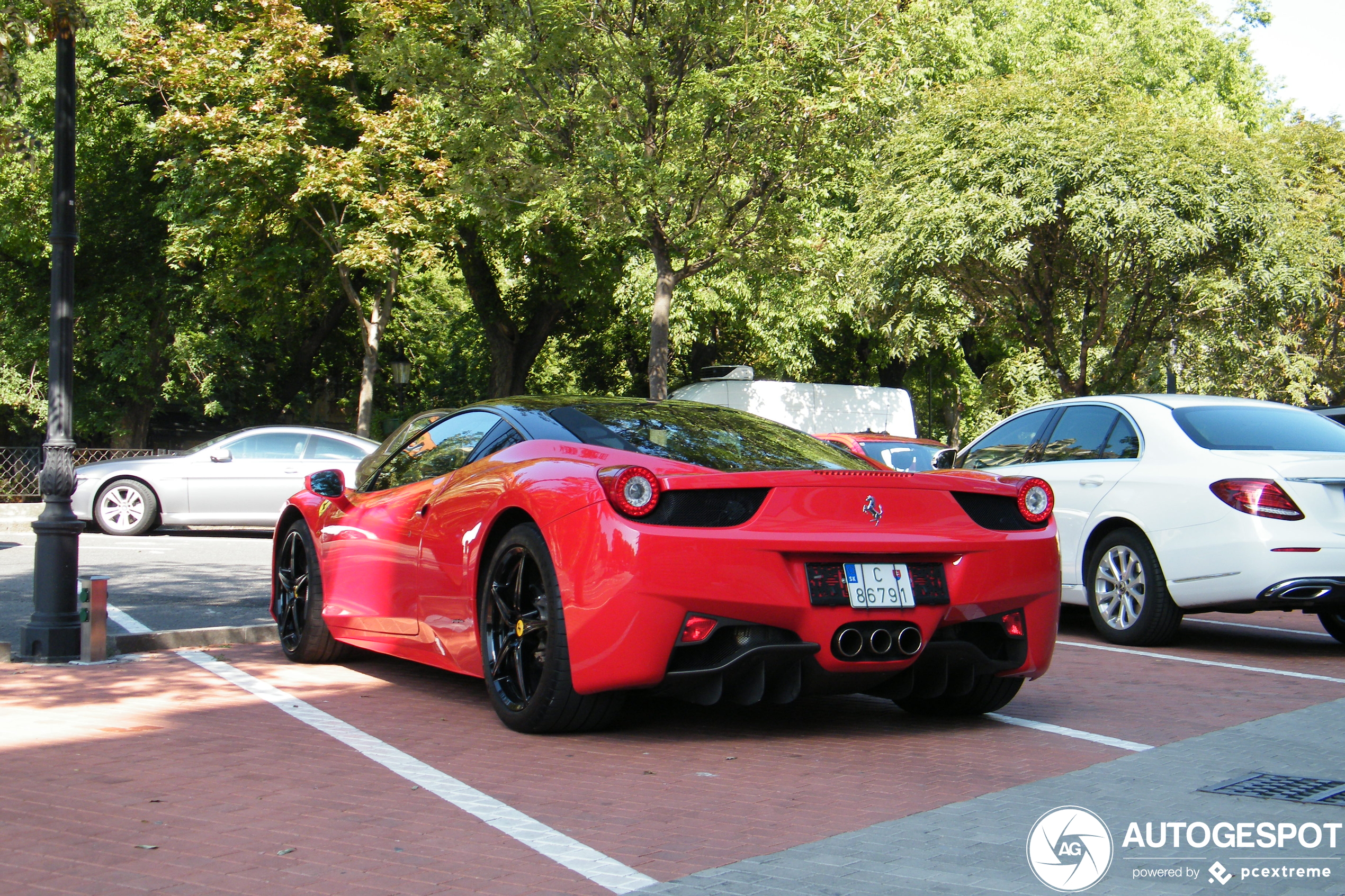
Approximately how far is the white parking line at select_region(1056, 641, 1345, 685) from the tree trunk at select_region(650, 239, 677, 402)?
1001cm

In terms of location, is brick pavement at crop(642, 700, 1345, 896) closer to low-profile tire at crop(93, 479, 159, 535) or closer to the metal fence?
low-profile tire at crop(93, 479, 159, 535)

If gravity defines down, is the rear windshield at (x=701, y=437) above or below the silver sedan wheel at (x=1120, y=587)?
above

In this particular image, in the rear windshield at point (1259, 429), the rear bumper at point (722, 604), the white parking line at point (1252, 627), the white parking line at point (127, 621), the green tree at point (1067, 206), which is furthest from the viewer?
the green tree at point (1067, 206)

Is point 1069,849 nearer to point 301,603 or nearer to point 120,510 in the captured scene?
point 301,603

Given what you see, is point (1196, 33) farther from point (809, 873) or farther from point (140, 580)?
point (809, 873)

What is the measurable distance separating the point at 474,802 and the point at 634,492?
3.86 ft

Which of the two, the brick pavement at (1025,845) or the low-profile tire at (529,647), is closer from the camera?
the brick pavement at (1025,845)

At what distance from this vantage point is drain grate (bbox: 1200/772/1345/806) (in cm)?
400

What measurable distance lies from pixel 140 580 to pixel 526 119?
362 inches

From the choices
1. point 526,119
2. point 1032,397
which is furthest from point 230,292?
point 1032,397

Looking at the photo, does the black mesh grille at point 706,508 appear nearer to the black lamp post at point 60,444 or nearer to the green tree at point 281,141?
the black lamp post at point 60,444

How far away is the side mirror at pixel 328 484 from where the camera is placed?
636 cm

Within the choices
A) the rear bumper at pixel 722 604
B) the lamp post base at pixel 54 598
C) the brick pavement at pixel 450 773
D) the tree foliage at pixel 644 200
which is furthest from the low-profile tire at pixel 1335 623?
the tree foliage at pixel 644 200

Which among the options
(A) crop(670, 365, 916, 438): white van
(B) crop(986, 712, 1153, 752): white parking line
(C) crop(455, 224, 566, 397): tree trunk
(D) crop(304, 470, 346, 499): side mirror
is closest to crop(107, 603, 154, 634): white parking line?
(D) crop(304, 470, 346, 499): side mirror
